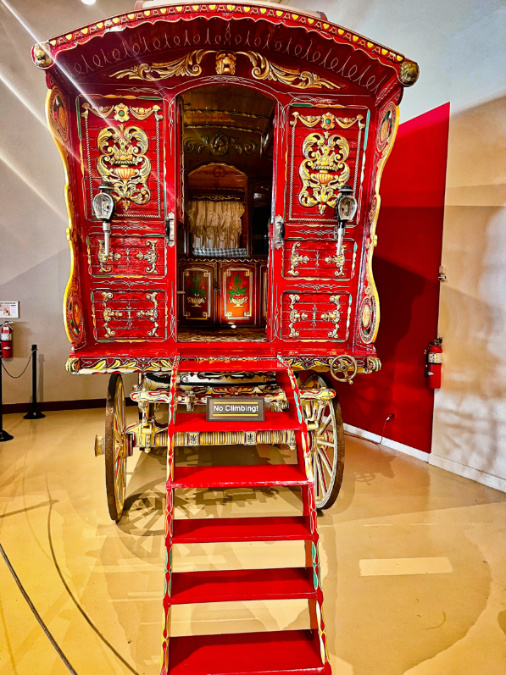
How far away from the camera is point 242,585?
1.89 meters

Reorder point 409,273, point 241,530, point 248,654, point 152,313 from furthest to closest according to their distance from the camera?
point 409,273 < point 152,313 < point 241,530 < point 248,654

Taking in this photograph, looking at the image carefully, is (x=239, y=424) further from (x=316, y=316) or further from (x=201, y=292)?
(x=201, y=292)

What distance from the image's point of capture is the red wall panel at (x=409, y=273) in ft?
13.1

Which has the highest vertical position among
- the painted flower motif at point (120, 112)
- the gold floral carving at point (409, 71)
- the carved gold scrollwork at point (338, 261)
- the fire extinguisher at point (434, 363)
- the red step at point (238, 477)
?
the gold floral carving at point (409, 71)

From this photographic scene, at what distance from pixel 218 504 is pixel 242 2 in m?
3.25

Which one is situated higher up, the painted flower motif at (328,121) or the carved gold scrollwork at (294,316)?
the painted flower motif at (328,121)

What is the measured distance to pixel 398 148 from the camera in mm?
4312

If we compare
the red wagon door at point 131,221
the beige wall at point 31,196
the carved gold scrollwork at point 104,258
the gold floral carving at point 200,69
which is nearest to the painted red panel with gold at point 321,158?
the gold floral carving at point 200,69

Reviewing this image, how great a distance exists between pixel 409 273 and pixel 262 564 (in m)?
3.05

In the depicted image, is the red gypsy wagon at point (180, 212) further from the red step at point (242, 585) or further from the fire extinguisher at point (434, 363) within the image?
the fire extinguisher at point (434, 363)

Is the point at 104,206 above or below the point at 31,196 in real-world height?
below

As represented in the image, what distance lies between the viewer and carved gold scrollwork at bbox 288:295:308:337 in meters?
2.95

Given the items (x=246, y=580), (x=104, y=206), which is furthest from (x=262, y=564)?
(x=104, y=206)

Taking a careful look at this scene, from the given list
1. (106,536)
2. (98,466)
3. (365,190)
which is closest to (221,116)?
(365,190)
